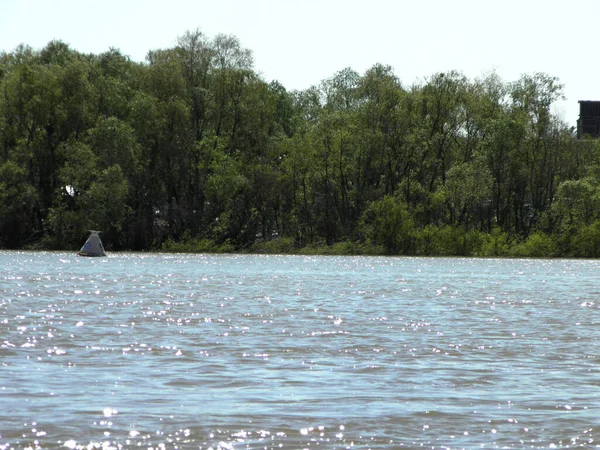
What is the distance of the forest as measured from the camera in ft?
292

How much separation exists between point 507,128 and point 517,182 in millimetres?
7767

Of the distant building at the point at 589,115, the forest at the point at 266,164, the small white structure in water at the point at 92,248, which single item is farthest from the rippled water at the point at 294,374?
the distant building at the point at 589,115

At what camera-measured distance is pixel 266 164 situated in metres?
97.1

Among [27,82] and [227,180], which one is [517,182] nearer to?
[227,180]

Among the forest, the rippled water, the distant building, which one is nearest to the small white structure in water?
the forest

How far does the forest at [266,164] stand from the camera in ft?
292

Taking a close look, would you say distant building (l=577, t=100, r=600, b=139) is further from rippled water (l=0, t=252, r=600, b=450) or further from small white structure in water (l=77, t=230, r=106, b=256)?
rippled water (l=0, t=252, r=600, b=450)

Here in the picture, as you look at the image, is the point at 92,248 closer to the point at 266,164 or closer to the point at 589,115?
the point at 266,164

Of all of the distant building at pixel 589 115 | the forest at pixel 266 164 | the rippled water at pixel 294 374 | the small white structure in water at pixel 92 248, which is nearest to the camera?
the rippled water at pixel 294 374

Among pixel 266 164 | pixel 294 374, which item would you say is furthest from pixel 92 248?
pixel 294 374

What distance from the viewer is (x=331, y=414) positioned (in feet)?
38.1

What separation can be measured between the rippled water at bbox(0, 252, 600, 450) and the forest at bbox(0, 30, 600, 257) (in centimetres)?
5830

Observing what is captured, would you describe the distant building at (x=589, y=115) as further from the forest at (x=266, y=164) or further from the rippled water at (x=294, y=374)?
the rippled water at (x=294, y=374)

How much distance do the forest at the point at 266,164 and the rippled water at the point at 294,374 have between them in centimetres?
5830
